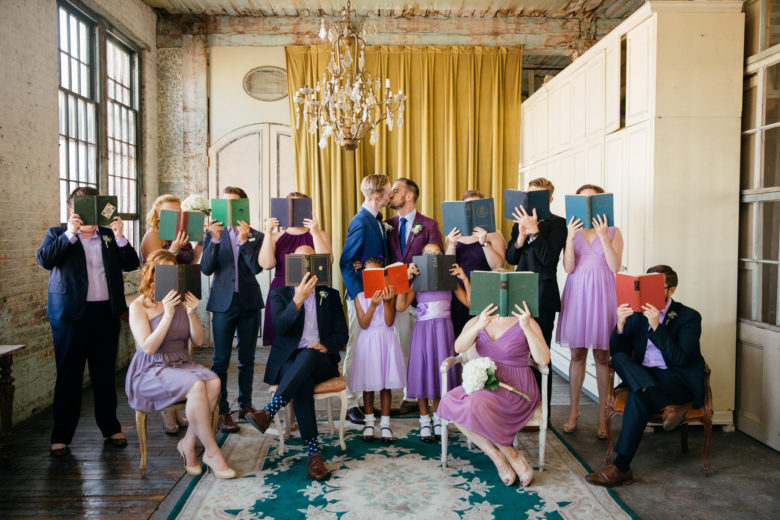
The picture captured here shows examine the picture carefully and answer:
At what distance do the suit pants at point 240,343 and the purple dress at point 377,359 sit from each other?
0.86 meters

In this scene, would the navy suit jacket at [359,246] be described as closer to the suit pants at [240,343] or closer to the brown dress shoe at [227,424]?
the suit pants at [240,343]

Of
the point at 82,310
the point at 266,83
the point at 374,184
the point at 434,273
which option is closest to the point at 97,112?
the point at 266,83

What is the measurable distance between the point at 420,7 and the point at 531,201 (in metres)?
3.88

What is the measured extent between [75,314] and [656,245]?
13.2 ft


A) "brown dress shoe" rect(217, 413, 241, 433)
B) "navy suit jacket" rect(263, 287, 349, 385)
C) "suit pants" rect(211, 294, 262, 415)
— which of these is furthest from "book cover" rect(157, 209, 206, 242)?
"brown dress shoe" rect(217, 413, 241, 433)

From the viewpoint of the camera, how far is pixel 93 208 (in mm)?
3551

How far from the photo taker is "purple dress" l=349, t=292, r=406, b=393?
12.7 ft

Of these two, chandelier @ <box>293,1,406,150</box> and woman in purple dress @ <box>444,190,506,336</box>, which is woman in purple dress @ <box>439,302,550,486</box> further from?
chandelier @ <box>293,1,406,150</box>

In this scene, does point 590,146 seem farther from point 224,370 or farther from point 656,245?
point 224,370

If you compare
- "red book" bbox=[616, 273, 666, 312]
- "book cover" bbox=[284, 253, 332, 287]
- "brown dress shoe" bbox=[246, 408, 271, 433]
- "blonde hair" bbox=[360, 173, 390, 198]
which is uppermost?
"blonde hair" bbox=[360, 173, 390, 198]

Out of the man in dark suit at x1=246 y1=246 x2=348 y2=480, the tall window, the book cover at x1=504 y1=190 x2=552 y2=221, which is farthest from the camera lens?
the tall window

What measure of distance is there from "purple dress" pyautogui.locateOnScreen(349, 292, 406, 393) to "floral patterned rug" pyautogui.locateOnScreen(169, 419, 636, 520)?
42cm

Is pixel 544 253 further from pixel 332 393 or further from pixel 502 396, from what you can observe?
pixel 332 393

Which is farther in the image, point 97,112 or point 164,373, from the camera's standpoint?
point 97,112
